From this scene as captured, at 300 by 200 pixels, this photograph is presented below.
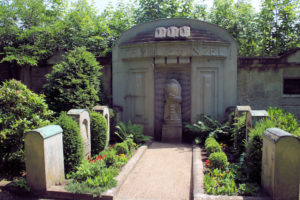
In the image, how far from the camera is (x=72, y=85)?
842 cm

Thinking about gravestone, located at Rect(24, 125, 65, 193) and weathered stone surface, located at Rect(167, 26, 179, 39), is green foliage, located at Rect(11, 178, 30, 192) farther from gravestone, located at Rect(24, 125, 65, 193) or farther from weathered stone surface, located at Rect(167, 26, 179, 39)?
weathered stone surface, located at Rect(167, 26, 179, 39)

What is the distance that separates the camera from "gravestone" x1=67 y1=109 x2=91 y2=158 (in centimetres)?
640

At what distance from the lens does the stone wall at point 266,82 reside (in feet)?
34.1

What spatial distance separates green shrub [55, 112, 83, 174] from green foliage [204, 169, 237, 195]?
3.09 meters

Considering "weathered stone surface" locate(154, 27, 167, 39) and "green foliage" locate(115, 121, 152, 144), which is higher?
"weathered stone surface" locate(154, 27, 167, 39)

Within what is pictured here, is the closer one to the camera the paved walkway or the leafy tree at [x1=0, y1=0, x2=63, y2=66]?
the paved walkway

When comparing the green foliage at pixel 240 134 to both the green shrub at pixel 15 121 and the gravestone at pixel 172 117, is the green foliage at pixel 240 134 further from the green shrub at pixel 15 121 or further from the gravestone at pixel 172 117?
the green shrub at pixel 15 121

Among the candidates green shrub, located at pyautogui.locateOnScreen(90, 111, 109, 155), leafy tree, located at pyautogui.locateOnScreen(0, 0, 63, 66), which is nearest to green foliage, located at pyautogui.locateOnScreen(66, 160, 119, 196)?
green shrub, located at pyautogui.locateOnScreen(90, 111, 109, 155)

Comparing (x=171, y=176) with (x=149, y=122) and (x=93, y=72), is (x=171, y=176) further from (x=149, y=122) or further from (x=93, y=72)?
(x=93, y=72)

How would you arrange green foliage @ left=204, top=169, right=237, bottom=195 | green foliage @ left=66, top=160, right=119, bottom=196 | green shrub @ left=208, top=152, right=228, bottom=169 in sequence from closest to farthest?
green foliage @ left=204, top=169, right=237, bottom=195 → green foliage @ left=66, top=160, right=119, bottom=196 → green shrub @ left=208, top=152, right=228, bottom=169

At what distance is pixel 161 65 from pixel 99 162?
17.4 ft

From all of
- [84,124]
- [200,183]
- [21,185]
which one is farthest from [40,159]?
[200,183]

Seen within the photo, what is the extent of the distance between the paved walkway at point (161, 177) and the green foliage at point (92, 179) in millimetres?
364

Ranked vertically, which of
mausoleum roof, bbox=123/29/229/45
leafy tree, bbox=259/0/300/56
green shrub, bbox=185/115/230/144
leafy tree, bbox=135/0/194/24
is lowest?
green shrub, bbox=185/115/230/144
